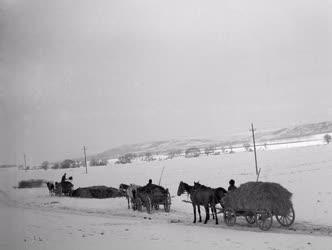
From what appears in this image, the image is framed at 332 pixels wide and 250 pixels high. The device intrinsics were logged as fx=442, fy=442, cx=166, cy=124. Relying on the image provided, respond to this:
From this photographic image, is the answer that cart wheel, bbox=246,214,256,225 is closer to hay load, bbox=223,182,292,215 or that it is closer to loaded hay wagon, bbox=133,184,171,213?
hay load, bbox=223,182,292,215

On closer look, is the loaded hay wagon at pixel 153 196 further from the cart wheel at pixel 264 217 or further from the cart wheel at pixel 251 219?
the cart wheel at pixel 264 217

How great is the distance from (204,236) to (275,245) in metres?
2.71

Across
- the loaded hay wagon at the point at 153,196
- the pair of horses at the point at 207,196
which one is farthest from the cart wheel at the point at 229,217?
the loaded hay wagon at the point at 153,196

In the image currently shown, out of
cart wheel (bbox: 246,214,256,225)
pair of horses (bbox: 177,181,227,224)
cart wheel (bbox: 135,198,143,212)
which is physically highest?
pair of horses (bbox: 177,181,227,224)

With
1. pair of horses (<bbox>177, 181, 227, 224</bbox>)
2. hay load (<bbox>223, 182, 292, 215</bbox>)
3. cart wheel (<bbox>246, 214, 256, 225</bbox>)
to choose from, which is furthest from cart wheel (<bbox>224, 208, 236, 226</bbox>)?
hay load (<bbox>223, 182, 292, 215</bbox>)

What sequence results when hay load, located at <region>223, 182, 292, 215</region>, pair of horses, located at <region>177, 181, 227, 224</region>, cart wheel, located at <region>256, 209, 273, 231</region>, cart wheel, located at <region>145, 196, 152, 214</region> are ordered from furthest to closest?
cart wheel, located at <region>145, 196, 152, 214</region> → pair of horses, located at <region>177, 181, 227, 224</region> → cart wheel, located at <region>256, 209, 273, 231</region> → hay load, located at <region>223, 182, 292, 215</region>

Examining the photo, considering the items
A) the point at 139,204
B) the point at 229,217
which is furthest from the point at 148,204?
the point at 229,217

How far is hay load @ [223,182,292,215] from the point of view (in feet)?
54.6

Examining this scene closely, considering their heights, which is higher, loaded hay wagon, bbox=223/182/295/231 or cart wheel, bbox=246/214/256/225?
loaded hay wagon, bbox=223/182/295/231

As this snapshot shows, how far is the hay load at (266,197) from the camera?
54.6ft

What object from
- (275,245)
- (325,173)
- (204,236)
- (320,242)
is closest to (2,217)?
(204,236)

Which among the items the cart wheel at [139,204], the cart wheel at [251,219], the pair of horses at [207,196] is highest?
the pair of horses at [207,196]

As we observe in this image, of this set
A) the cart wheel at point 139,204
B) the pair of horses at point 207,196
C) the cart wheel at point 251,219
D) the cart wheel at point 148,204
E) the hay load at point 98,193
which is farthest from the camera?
the hay load at point 98,193

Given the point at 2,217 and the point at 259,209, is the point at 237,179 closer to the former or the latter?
the point at 259,209
